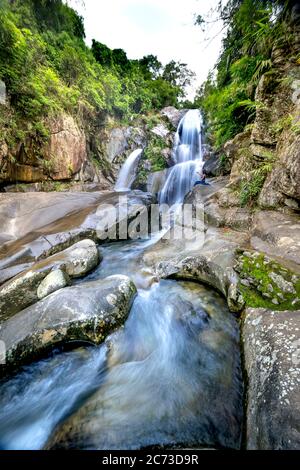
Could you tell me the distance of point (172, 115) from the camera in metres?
17.5

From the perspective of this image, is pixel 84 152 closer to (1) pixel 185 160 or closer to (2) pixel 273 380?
(1) pixel 185 160

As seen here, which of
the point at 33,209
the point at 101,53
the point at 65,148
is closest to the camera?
the point at 33,209

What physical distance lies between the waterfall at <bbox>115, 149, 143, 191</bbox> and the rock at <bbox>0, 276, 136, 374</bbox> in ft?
33.3

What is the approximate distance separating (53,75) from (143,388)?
11.4 m

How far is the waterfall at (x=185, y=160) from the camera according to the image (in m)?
10.2

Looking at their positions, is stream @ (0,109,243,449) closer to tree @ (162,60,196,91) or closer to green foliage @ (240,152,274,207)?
green foliage @ (240,152,274,207)

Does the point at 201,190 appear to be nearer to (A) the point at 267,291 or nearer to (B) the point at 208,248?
(B) the point at 208,248

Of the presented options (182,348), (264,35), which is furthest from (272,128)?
(182,348)

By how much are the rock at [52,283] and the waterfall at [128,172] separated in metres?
9.36

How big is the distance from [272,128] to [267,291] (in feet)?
12.4

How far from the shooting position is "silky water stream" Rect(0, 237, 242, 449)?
1737mm

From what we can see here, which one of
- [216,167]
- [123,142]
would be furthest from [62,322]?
[123,142]

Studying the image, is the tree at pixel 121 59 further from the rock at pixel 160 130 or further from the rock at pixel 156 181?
the rock at pixel 156 181

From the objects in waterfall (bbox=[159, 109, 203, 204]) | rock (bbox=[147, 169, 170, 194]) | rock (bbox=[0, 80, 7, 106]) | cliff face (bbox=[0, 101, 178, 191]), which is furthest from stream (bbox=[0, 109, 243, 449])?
rock (bbox=[147, 169, 170, 194])
